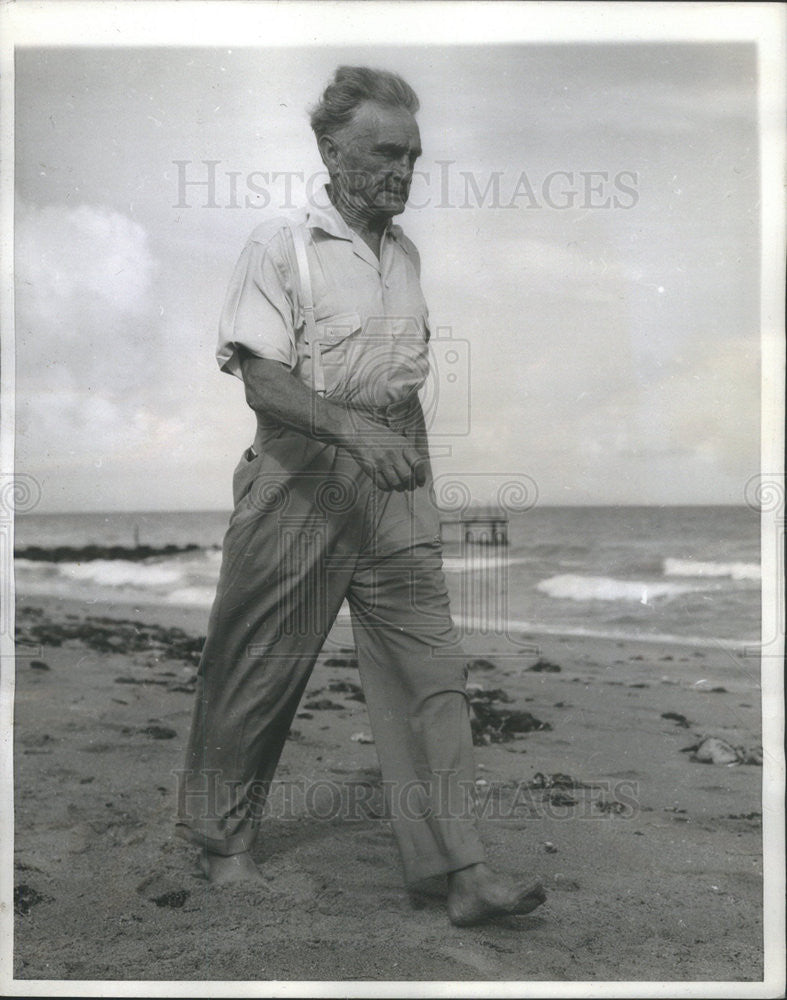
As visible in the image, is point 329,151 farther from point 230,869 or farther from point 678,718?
point 678,718

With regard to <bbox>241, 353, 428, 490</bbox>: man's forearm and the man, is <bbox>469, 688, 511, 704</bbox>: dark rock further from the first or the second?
<bbox>241, 353, 428, 490</bbox>: man's forearm

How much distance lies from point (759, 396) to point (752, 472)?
0.81ft

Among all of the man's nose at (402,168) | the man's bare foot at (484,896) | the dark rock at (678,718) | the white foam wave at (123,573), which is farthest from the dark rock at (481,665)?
the man's nose at (402,168)

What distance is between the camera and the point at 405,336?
291 centimetres

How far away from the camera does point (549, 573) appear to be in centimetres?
748

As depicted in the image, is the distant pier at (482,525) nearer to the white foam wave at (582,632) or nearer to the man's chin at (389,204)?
the man's chin at (389,204)

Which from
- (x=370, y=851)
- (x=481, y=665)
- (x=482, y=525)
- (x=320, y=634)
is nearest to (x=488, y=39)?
(x=482, y=525)

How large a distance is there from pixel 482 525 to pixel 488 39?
1513 millimetres

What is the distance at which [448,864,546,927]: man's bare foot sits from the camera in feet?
8.73

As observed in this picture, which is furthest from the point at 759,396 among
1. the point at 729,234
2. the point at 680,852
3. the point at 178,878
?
the point at 178,878

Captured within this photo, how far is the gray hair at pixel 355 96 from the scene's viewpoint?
2836 mm

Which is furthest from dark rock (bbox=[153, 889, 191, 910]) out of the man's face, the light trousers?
the man's face

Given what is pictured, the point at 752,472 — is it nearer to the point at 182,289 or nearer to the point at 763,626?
the point at 763,626

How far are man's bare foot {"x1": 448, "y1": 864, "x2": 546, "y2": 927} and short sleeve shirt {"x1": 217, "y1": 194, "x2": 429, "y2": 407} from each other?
124 centimetres
